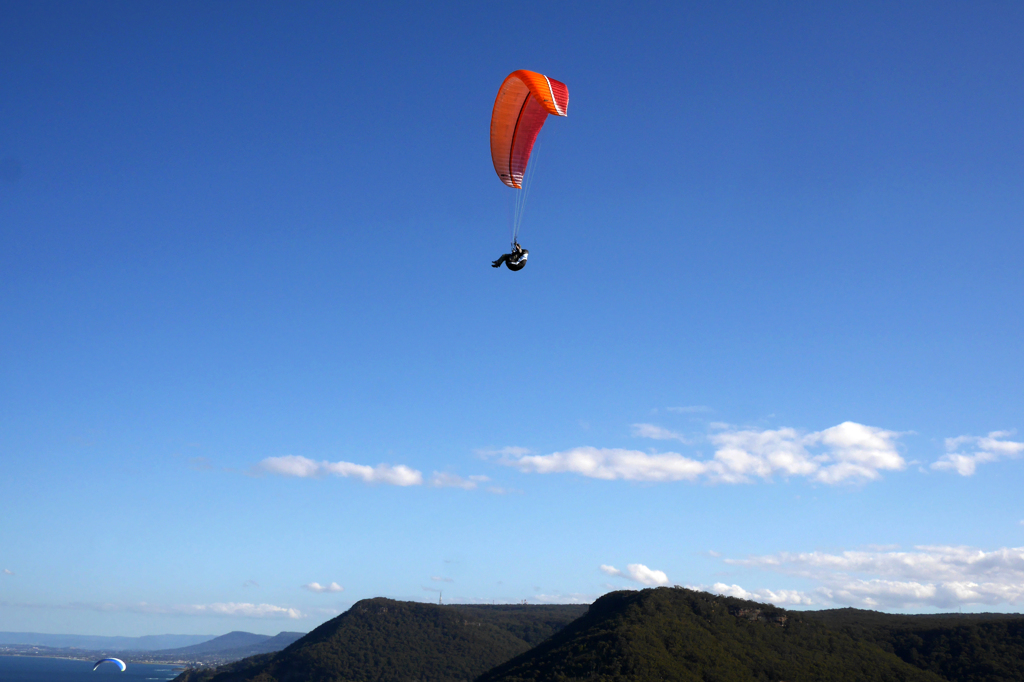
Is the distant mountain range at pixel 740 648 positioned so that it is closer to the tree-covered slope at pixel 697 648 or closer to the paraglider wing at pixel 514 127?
the tree-covered slope at pixel 697 648

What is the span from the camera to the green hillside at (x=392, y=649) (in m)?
156

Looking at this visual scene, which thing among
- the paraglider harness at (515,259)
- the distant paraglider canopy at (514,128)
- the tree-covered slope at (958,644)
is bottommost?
the tree-covered slope at (958,644)

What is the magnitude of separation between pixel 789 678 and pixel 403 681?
301 ft

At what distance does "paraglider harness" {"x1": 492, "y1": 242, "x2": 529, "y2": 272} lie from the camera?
116 ft

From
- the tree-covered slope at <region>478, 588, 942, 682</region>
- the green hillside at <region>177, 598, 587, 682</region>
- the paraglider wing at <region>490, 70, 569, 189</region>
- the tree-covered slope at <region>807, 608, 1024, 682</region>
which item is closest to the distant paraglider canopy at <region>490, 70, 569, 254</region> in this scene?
the paraglider wing at <region>490, 70, 569, 189</region>

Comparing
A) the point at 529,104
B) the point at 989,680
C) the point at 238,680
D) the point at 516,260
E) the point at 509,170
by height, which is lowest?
the point at 238,680

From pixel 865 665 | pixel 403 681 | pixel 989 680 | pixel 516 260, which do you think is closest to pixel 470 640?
pixel 403 681

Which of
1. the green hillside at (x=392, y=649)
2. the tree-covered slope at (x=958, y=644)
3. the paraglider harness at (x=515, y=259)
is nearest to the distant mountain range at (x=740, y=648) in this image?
the tree-covered slope at (x=958, y=644)

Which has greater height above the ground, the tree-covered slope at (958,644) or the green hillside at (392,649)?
the tree-covered slope at (958,644)

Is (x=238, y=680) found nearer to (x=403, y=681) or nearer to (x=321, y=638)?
(x=321, y=638)

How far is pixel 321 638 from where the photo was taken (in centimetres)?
18038

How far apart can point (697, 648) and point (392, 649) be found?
95.6 meters

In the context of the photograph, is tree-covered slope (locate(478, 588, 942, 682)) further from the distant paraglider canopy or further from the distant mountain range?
the distant paraglider canopy

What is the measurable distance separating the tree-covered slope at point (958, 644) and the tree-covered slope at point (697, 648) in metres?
5.81
